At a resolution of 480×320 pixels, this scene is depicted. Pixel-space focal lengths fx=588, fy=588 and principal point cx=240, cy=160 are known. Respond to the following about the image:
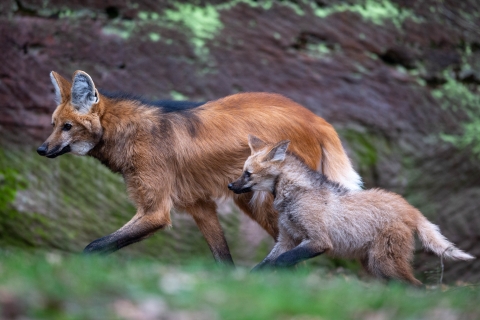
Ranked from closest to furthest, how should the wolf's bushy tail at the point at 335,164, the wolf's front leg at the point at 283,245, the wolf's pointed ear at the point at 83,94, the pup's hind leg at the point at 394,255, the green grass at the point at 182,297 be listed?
the green grass at the point at 182,297 → the pup's hind leg at the point at 394,255 → the wolf's front leg at the point at 283,245 → the wolf's pointed ear at the point at 83,94 → the wolf's bushy tail at the point at 335,164

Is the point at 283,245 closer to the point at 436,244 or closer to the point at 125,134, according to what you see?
the point at 436,244

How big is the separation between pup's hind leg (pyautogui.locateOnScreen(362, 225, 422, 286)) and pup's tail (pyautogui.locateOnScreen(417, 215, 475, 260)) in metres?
0.11

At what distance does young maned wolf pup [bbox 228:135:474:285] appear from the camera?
13.3ft

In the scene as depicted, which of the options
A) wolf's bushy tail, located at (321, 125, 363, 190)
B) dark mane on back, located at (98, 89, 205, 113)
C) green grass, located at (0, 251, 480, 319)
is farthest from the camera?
wolf's bushy tail, located at (321, 125, 363, 190)

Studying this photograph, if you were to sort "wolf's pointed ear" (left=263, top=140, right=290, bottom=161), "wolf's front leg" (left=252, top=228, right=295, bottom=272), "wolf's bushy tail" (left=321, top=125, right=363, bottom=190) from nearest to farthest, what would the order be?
"wolf's pointed ear" (left=263, top=140, right=290, bottom=161) < "wolf's front leg" (left=252, top=228, right=295, bottom=272) < "wolf's bushy tail" (left=321, top=125, right=363, bottom=190)

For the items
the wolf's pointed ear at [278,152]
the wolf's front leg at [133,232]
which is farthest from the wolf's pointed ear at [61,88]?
the wolf's pointed ear at [278,152]

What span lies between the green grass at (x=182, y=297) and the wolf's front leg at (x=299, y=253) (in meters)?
0.91

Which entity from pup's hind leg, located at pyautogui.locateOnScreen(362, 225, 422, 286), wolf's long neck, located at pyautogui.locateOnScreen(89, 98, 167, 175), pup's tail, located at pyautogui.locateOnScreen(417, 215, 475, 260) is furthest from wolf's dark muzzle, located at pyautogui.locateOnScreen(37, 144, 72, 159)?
pup's tail, located at pyautogui.locateOnScreen(417, 215, 475, 260)

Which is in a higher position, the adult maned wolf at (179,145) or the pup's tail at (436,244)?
the pup's tail at (436,244)

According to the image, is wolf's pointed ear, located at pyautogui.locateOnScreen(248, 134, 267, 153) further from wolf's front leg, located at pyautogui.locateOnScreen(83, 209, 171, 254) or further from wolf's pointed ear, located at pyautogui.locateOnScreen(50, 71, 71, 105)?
wolf's pointed ear, located at pyautogui.locateOnScreen(50, 71, 71, 105)

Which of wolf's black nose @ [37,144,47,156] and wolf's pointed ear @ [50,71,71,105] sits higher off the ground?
wolf's pointed ear @ [50,71,71,105]

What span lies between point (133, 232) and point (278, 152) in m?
1.29

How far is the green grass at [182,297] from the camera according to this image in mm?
2207

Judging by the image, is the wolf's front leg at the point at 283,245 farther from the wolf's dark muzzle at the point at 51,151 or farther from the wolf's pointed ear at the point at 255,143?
the wolf's dark muzzle at the point at 51,151
